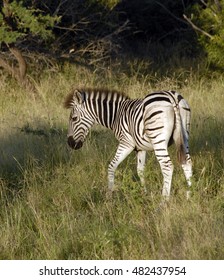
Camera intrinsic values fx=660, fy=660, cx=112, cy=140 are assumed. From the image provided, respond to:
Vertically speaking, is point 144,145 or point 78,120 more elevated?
point 78,120

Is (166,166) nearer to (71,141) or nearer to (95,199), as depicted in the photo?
(95,199)

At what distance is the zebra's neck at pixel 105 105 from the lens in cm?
744

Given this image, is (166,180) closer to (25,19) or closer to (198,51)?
(25,19)

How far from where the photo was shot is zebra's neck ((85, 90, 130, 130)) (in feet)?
24.4

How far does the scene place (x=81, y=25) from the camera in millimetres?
14703

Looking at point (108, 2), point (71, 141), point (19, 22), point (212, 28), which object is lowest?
point (71, 141)

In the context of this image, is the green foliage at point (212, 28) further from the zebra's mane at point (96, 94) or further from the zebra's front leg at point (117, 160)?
the zebra's front leg at point (117, 160)

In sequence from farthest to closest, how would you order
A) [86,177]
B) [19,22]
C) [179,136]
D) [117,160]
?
[19,22] → [86,177] → [117,160] → [179,136]

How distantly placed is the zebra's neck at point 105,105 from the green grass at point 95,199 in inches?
21.0

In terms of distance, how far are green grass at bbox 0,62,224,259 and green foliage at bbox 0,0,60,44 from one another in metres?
1.53

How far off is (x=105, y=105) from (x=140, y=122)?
0.81m

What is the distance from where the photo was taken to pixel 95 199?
673 centimetres

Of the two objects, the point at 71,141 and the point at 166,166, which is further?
the point at 71,141

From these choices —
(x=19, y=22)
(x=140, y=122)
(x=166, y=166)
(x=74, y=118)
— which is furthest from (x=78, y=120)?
(x=19, y=22)
